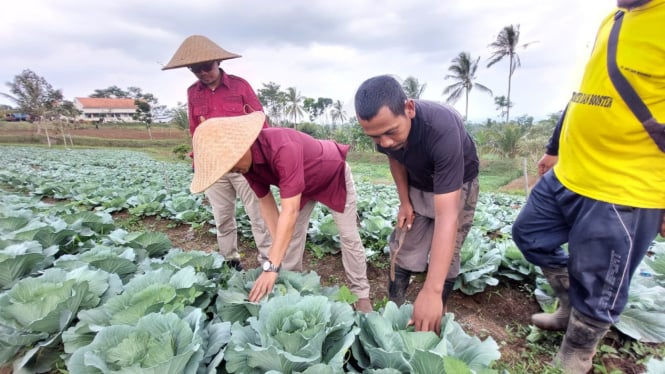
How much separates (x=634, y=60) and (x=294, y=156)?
1.52m

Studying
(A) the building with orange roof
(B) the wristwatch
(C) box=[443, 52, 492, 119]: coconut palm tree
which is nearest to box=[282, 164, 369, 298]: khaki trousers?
(B) the wristwatch

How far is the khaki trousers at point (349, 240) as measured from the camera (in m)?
2.42

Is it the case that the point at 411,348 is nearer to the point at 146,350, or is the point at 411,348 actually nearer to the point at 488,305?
the point at 146,350

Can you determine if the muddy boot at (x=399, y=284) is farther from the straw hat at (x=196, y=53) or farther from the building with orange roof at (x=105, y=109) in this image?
the building with orange roof at (x=105, y=109)

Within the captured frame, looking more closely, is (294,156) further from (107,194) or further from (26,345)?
(107,194)

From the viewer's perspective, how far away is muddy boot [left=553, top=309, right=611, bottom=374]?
5.18ft

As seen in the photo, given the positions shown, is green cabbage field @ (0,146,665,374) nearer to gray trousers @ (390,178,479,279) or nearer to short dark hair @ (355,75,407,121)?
gray trousers @ (390,178,479,279)

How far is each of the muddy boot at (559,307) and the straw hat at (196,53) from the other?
286 centimetres

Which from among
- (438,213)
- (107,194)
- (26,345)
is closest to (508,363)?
(438,213)

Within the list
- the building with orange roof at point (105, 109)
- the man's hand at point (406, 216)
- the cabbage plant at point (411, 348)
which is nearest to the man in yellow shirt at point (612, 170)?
the cabbage plant at point (411, 348)

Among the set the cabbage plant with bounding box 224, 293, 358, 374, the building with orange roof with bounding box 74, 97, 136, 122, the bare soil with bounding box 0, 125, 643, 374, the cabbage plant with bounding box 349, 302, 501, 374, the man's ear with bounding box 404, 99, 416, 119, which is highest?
the building with orange roof with bounding box 74, 97, 136, 122

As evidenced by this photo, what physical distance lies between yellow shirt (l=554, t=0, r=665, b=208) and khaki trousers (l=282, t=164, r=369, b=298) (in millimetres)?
1338

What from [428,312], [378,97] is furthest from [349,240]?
[378,97]

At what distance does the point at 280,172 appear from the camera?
1.76m
